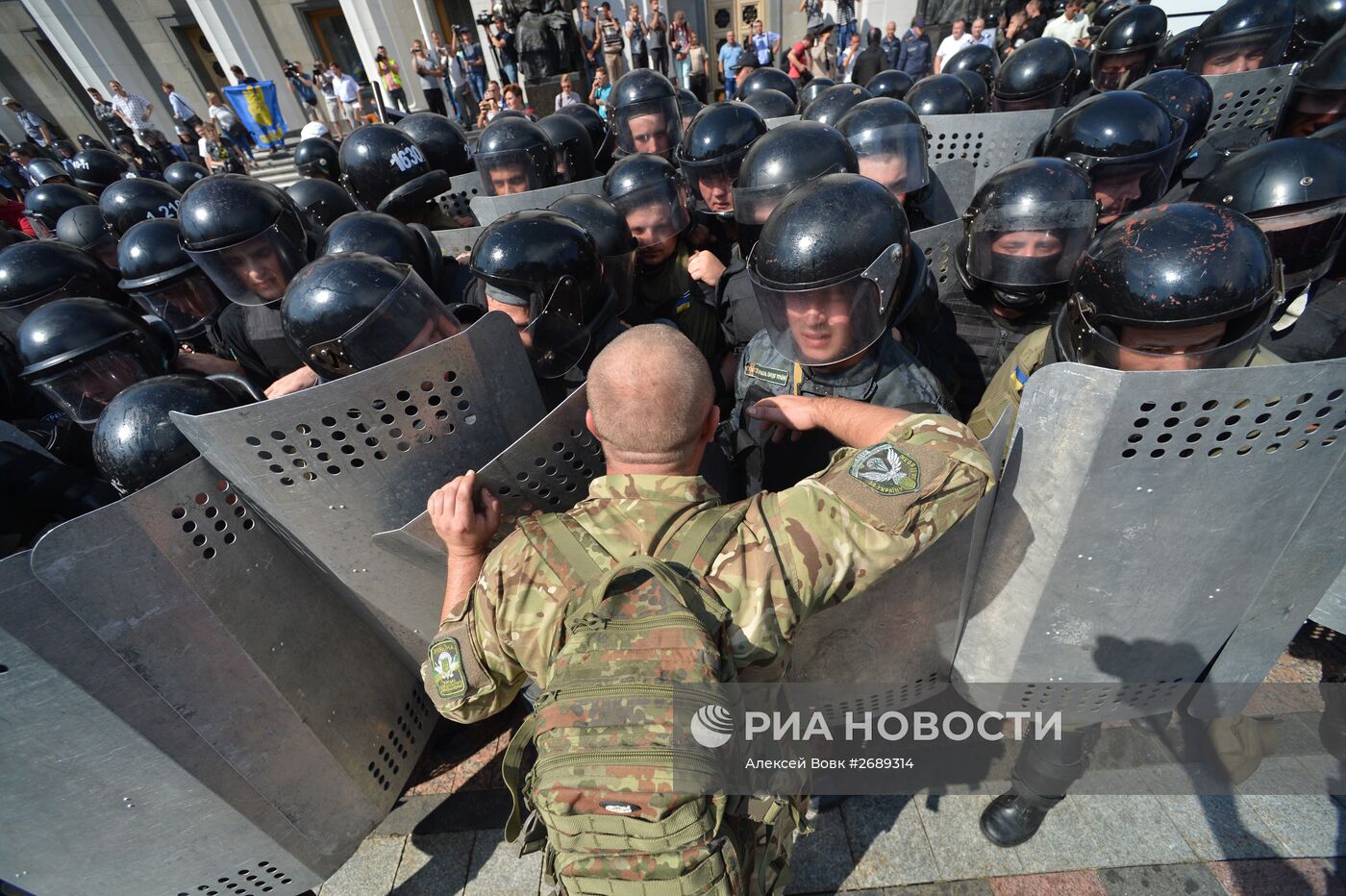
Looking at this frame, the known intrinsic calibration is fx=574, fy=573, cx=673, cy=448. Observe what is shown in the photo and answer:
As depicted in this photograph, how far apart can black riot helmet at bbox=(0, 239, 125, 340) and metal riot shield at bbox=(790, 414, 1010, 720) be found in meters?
4.98

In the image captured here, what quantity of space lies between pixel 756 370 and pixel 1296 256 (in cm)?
246

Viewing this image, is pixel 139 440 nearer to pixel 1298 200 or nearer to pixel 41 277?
pixel 41 277

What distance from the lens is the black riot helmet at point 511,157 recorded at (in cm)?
444

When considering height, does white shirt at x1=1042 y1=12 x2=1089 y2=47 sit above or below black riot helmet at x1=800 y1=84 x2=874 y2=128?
below

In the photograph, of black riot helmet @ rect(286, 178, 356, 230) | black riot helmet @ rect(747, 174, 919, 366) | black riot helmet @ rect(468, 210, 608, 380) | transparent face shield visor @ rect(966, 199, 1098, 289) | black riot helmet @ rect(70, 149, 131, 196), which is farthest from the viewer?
black riot helmet @ rect(70, 149, 131, 196)

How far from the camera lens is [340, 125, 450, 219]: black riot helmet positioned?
4.65m

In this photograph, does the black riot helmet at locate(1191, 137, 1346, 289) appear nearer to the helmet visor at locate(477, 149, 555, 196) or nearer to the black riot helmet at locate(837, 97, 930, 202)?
the black riot helmet at locate(837, 97, 930, 202)

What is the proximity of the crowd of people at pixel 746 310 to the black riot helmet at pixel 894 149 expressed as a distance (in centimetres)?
2

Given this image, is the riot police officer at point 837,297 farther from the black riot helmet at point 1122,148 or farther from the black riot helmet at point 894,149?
the black riot helmet at point 1122,148

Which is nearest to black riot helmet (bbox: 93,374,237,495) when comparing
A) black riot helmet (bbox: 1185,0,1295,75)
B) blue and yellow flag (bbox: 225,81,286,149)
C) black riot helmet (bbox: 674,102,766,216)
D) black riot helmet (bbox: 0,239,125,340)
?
black riot helmet (bbox: 0,239,125,340)

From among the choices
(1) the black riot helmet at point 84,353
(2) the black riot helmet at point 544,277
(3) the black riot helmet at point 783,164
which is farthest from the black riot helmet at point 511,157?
(1) the black riot helmet at point 84,353

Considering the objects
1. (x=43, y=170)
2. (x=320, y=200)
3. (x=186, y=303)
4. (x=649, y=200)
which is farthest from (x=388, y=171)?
(x=43, y=170)

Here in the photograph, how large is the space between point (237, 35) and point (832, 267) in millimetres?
22058

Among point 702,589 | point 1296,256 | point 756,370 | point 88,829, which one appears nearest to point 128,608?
point 88,829
